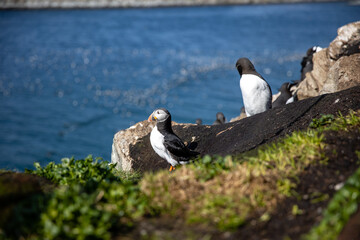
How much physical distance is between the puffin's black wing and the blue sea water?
398 inches

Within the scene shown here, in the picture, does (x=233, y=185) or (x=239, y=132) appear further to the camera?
(x=239, y=132)

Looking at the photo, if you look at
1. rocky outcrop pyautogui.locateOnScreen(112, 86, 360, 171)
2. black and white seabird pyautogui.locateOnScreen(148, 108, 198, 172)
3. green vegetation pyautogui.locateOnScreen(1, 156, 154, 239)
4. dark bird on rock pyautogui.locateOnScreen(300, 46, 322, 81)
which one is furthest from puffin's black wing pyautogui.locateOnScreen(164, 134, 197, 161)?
dark bird on rock pyautogui.locateOnScreen(300, 46, 322, 81)

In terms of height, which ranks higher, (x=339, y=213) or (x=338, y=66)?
(x=338, y=66)

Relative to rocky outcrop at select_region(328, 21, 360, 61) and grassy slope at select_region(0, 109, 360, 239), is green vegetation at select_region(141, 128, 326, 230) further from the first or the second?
rocky outcrop at select_region(328, 21, 360, 61)

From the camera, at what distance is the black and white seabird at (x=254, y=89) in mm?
9523

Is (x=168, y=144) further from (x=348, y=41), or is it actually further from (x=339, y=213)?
(x=348, y=41)

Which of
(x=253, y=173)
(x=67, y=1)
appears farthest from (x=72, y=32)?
(x=253, y=173)

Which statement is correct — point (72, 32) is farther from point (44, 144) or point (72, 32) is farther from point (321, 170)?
point (321, 170)

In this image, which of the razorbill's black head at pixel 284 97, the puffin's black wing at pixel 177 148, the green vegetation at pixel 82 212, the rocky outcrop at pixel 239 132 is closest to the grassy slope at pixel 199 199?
the green vegetation at pixel 82 212

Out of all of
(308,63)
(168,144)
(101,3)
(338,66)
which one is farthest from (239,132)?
(101,3)

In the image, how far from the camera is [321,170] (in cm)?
469

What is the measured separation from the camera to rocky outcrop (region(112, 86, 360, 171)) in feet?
22.3

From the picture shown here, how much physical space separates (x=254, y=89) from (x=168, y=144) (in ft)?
10.3

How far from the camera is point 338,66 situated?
29.1 ft
